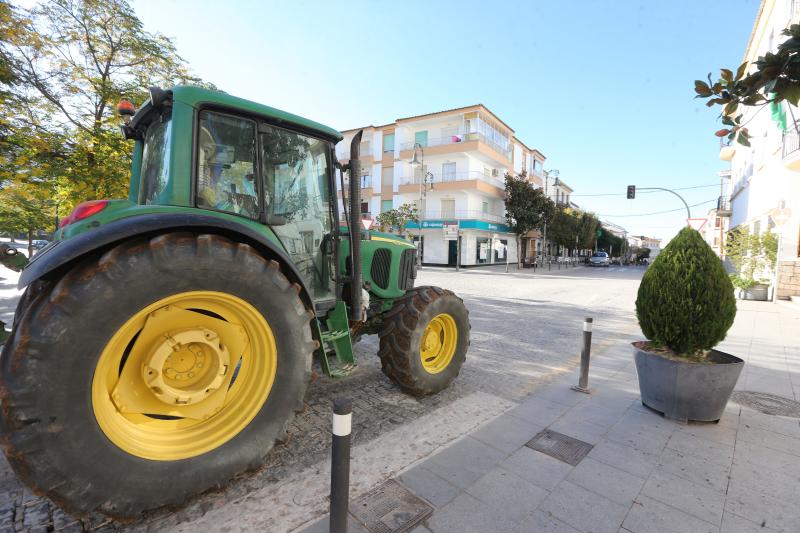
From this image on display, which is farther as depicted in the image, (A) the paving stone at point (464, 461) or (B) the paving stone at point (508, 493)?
(A) the paving stone at point (464, 461)

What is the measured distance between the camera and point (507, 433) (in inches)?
130

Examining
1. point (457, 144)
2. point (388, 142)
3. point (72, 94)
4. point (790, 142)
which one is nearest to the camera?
point (72, 94)

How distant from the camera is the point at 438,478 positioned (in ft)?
8.59

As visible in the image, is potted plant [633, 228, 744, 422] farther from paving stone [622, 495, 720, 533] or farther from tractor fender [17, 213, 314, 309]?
tractor fender [17, 213, 314, 309]

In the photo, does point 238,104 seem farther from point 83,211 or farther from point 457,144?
point 457,144

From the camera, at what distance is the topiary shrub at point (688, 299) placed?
3484 millimetres

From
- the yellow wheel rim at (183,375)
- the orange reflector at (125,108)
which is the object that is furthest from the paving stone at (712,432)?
the orange reflector at (125,108)

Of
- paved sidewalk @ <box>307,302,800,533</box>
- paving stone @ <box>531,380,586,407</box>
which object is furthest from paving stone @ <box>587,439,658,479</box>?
paving stone @ <box>531,380,586,407</box>

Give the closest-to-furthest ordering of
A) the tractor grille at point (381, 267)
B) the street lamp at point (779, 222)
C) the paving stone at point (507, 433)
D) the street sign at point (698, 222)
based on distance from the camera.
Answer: the paving stone at point (507, 433), the tractor grille at point (381, 267), the street sign at point (698, 222), the street lamp at point (779, 222)

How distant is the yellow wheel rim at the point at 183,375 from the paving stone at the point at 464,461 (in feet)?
4.55

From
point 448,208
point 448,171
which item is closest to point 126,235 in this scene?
point 448,208

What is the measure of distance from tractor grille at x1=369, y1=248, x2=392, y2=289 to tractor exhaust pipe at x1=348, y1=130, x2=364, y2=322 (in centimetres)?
60

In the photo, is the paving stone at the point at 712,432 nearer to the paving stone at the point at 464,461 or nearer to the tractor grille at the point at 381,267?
the paving stone at the point at 464,461

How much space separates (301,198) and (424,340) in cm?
198
